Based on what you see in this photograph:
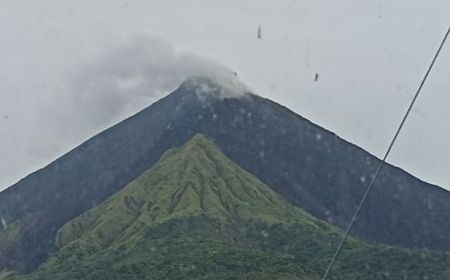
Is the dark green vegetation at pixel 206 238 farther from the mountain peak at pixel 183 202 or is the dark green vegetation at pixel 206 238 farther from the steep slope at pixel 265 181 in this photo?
the steep slope at pixel 265 181

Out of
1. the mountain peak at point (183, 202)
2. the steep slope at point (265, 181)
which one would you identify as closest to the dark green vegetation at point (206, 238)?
Result: the mountain peak at point (183, 202)

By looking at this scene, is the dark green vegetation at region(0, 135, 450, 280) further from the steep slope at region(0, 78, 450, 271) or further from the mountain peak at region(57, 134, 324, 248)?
the steep slope at region(0, 78, 450, 271)

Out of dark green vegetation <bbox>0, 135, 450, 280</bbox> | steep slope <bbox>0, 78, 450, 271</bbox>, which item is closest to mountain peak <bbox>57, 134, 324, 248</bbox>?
dark green vegetation <bbox>0, 135, 450, 280</bbox>

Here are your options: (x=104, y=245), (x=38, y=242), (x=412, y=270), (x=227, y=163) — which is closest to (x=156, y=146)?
(x=227, y=163)

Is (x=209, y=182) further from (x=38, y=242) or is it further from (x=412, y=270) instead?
(x=412, y=270)

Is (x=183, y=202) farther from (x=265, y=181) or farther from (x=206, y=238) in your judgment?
(x=265, y=181)
